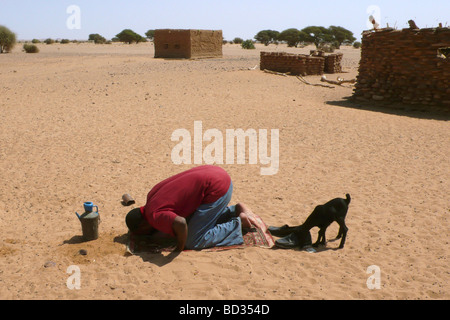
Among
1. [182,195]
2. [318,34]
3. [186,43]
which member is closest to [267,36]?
[318,34]

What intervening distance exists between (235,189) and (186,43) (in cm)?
2002

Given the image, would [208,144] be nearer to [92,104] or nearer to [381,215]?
[381,215]

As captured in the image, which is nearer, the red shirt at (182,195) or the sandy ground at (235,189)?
the sandy ground at (235,189)

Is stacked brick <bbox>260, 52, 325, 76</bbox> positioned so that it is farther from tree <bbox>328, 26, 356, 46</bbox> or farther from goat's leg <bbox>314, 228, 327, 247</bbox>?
tree <bbox>328, 26, 356, 46</bbox>

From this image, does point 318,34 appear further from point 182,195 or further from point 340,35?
point 182,195

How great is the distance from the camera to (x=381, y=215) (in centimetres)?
533

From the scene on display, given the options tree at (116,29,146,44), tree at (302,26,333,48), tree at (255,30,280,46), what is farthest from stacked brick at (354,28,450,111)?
tree at (255,30,280,46)

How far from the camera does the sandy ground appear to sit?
3850 mm

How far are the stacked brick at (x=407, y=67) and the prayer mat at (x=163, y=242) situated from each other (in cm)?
909

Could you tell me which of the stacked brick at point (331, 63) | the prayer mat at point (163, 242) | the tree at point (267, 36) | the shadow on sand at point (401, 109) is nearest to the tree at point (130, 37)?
the tree at point (267, 36)

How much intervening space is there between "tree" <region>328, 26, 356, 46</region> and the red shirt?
54.7 meters

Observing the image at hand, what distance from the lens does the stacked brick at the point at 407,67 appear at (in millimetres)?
11423

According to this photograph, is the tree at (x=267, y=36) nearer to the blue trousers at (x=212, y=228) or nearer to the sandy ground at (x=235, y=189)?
the sandy ground at (x=235, y=189)

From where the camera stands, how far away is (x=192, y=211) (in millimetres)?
4219
